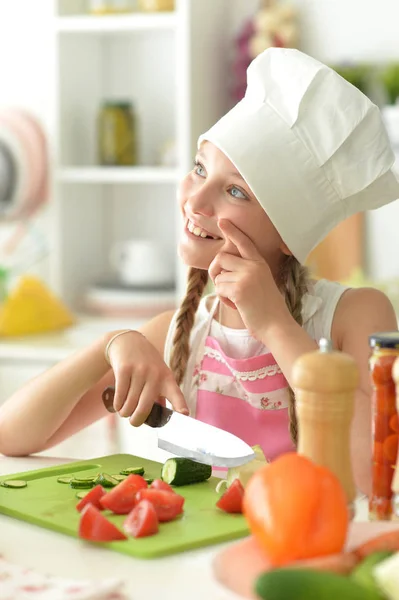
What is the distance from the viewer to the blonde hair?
5.07 feet

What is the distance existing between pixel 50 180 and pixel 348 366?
2.49 m

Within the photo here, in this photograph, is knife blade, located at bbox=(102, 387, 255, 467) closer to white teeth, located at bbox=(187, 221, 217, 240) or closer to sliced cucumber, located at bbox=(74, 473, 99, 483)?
sliced cucumber, located at bbox=(74, 473, 99, 483)

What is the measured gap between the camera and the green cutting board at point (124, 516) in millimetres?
997

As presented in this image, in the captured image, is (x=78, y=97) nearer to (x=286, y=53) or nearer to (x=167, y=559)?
(x=286, y=53)

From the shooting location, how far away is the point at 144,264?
3.28m

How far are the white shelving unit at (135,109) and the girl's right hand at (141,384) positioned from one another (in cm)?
174

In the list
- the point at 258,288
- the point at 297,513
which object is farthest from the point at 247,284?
the point at 297,513

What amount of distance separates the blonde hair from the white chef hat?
12 centimetres

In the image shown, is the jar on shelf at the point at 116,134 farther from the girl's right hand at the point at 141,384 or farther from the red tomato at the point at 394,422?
the red tomato at the point at 394,422

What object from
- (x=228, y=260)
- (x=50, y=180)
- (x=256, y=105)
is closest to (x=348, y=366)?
(x=228, y=260)

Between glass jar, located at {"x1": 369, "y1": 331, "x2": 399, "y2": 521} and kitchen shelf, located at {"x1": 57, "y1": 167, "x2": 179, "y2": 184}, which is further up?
kitchen shelf, located at {"x1": 57, "y1": 167, "x2": 179, "y2": 184}

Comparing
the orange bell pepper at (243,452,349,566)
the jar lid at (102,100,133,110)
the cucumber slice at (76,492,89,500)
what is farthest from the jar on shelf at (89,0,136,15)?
the orange bell pepper at (243,452,349,566)

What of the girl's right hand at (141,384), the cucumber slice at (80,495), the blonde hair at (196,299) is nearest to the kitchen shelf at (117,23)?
the blonde hair at (196,299)

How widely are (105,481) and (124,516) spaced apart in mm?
121
